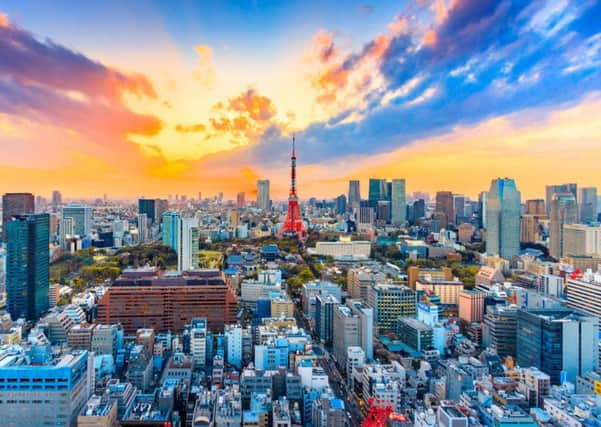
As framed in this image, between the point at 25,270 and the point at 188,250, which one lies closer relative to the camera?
the point at 25,270

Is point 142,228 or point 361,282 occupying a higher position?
point 142,228

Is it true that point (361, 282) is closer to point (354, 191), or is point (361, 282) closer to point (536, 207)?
point (536, 207)

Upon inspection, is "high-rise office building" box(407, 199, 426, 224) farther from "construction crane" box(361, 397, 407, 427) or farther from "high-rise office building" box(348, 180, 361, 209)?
"construction crane" box(361, 397, 407, 427)

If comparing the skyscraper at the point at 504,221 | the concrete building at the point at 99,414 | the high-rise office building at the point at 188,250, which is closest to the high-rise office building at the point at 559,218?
the skyscraper at the point at 504,221

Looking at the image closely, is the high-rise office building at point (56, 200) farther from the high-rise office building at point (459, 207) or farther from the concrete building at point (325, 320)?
the high-rise office building at point (459, 207)

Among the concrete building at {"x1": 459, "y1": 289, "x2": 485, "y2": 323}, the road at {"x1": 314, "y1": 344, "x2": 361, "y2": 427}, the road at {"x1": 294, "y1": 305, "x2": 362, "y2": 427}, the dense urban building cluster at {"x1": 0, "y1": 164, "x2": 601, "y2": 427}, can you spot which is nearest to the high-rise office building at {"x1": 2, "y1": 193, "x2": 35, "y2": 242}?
the dense urban building cluster at {"x1": 0, "y1": 164, "x2": 601, "y2": 427}

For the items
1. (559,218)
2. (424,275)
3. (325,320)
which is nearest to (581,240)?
(559,218)

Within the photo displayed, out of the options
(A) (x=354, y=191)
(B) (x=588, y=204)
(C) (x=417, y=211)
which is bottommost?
(C) (x=417, y=211)

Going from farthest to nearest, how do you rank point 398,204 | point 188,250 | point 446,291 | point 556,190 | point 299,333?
point 398,204
point 556,190
point 188,250
point 446,291
point 299,333
